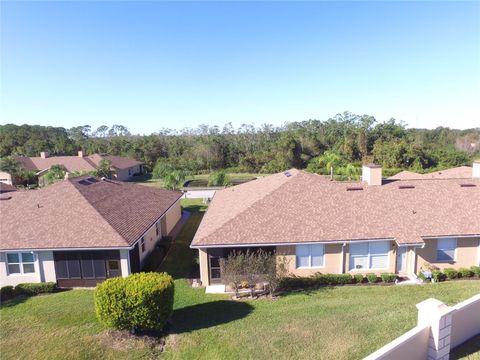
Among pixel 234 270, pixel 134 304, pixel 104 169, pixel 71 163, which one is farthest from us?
pixel 71 163

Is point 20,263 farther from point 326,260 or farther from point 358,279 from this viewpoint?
point 358,279

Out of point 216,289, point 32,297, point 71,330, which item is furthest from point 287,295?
point 32,297

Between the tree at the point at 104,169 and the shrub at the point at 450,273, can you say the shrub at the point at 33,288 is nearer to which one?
the shrub at the point at 450,273

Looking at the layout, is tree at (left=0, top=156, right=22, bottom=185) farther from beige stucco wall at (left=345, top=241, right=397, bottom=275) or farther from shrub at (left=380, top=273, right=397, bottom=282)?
shrub at (left=380, top=273, right=397, bottom=282)

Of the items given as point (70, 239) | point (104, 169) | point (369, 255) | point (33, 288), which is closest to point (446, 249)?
point (369, 255)

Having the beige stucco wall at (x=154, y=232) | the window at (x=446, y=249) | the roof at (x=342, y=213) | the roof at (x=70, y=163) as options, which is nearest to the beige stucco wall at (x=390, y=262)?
the roof at (x=342, y=213)

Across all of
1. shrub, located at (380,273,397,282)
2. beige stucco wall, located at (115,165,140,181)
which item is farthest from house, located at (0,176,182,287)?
beige stucco wall, located at (115,165,140,181)

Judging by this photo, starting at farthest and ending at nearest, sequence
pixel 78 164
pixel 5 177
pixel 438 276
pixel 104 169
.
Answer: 1. pixel 78 164
2. pixel 104 169
3. pixel 5 177
4. pixel 438 276
